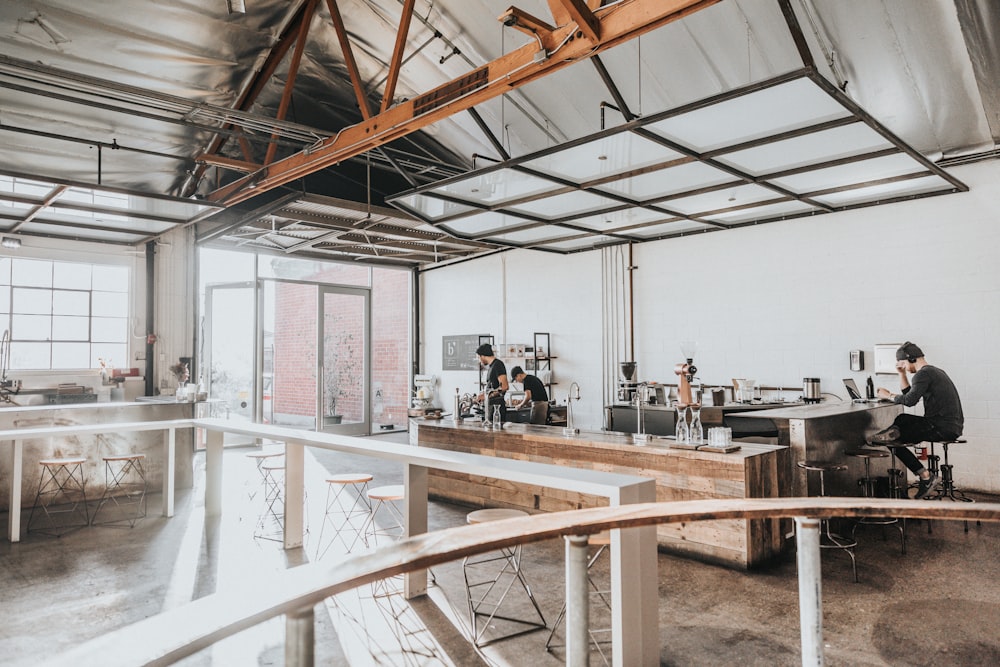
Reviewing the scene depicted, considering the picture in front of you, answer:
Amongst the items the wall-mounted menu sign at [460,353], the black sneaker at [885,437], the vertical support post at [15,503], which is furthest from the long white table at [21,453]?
the black sneaker at [885,437]

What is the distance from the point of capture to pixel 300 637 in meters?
0.86

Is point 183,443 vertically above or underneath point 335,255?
underneath

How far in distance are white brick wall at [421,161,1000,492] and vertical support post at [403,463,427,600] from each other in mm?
5595

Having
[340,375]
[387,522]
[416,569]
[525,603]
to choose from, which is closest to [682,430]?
[525,603]

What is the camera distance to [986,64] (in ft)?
15.4

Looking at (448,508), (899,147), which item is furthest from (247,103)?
(899,147)

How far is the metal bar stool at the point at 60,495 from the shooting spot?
5932 mm

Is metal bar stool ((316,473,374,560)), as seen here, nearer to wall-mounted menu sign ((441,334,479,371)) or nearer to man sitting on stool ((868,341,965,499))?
man sitting on stool ((868,341,965,499))

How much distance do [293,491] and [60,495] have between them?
3353 mm

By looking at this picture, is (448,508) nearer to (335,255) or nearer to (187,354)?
(187,354)

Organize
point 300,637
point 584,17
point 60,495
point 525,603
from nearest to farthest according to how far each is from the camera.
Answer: point 300,637, point 584,17, point 525,603, point 60,495

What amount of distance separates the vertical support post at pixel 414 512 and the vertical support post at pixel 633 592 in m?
1.61

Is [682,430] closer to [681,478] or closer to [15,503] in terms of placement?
[681,478]

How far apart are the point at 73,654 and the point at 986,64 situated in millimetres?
6314
